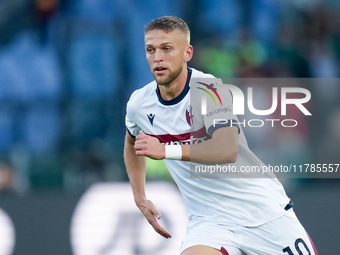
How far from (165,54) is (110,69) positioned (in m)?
4.34

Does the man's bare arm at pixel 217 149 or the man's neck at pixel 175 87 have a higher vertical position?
the man's neck at pixel 175 87

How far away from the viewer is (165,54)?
16.2 feet

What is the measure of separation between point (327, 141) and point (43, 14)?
13.1 feet

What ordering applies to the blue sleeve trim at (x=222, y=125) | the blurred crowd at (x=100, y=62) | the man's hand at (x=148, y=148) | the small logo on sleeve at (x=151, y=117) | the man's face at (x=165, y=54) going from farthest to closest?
the blurred crowd at (x=100, y=62), the small logo on sleeve at (x=151, y=117), the man's face at (x=165, y=54), the blue sleeve trim at (x=222, y=125), the man's hand at (x=148, y=148)

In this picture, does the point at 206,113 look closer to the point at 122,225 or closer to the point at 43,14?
the point at 122,225

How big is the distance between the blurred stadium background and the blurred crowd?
0.01 meters

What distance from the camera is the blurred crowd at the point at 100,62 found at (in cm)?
865

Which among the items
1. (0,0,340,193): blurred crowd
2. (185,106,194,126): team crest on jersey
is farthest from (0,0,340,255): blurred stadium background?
(185,106,194,126): team crest on jersey

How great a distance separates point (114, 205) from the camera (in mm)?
7508

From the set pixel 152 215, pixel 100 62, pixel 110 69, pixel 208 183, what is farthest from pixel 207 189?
pixel 100 62

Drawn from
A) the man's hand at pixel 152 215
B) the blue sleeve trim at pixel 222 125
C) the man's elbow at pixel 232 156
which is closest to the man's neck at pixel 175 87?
the blue sleeve trim at pixel 222 125

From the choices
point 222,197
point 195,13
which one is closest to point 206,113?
point 222,197

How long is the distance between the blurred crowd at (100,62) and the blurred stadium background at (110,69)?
13 mm

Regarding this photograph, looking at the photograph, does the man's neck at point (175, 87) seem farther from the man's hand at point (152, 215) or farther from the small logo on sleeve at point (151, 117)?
the man's hand at point (152, 215)
